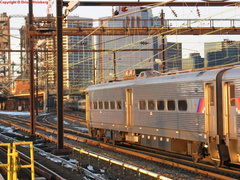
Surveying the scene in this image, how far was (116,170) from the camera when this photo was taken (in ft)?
55.2

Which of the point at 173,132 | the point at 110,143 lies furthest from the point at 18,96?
the point at 173,132

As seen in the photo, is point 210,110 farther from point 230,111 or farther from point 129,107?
point 129,107

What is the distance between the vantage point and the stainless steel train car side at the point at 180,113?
15.5 meters

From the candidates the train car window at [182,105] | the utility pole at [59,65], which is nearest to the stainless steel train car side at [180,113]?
the train car window at [182,105]

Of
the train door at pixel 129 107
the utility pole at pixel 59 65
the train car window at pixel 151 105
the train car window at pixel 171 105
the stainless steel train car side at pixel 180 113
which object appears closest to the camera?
the stainless steel train car side at pixel 180 113

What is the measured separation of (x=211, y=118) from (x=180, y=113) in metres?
2.26

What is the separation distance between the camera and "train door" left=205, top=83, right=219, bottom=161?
15930 millimetres

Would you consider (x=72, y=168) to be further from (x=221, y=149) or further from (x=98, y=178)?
(x=221, y=149)

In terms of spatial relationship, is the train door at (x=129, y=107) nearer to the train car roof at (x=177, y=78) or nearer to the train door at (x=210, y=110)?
the train car roof at (x=177, y=78)

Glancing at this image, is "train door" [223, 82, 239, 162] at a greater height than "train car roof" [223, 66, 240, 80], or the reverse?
"train car roof" [223, 66, 240, 80]

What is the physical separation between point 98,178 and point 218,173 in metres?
4.00

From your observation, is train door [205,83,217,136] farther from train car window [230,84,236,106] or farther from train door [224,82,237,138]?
train car window [230,84,236,106]

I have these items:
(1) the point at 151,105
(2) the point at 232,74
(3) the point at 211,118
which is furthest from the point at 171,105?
(2) the point at 232,74

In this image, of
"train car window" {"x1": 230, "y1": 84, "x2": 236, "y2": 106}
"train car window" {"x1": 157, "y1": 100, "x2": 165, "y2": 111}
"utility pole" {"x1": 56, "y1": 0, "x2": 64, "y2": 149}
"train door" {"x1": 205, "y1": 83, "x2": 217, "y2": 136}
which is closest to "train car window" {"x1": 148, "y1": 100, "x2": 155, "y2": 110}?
"train car window" {"x1": 157, "y1": 100, "x2": 165, "y2": 111}
